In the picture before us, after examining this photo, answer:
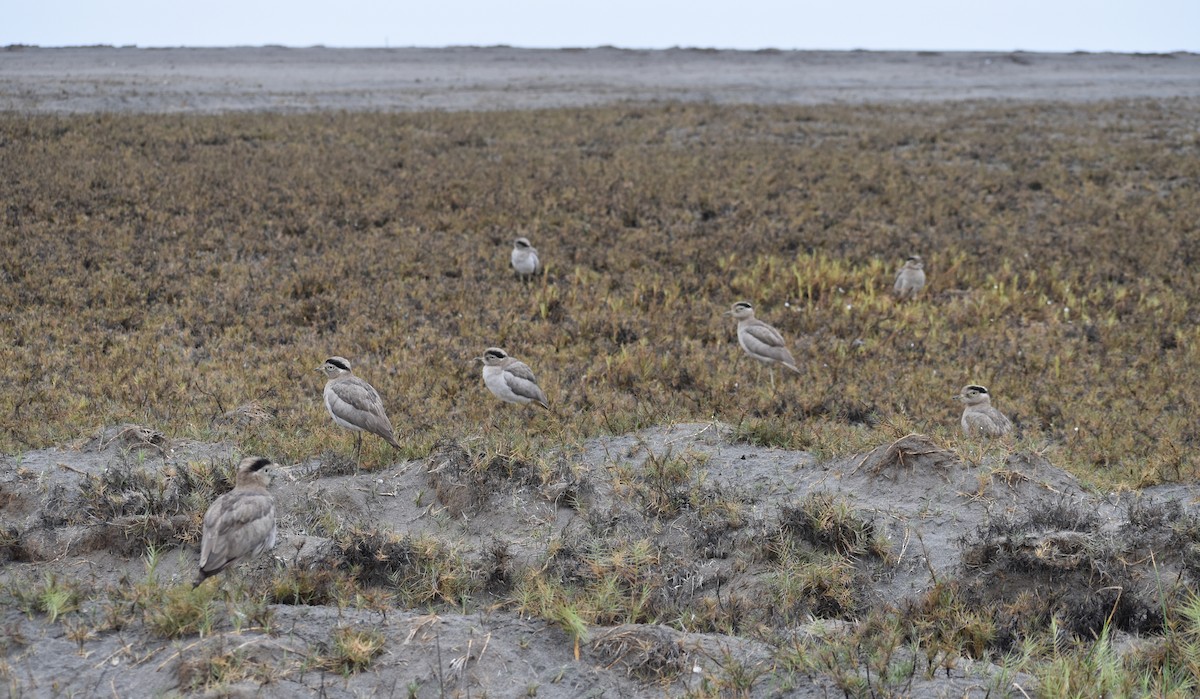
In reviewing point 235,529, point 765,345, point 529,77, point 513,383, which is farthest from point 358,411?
point 529,77

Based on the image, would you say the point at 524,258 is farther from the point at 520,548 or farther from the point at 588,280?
the point at 520,548

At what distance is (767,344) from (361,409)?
553cm

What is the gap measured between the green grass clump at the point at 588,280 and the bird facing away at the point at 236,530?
2.25 meters

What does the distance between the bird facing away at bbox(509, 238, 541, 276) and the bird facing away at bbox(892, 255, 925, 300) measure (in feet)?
20.4

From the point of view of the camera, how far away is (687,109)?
3612 cm

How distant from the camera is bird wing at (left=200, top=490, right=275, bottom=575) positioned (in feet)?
19.9

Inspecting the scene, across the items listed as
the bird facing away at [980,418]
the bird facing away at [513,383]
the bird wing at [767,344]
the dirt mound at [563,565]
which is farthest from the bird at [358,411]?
the bird facing away at [980,418]

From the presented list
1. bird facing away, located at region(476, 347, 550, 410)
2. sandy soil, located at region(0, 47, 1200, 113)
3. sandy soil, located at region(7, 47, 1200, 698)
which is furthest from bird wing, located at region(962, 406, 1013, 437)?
sandy soil, located at region(0, 47, 1200, 113)

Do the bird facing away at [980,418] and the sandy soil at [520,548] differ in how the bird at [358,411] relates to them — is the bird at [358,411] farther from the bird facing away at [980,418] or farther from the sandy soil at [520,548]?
the bird facing away at [980,418]

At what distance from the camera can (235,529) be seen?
621 cm

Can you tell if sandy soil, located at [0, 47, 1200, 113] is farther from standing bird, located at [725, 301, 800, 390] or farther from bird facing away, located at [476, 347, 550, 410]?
standing bird, located at [725, 301, 800, 390]

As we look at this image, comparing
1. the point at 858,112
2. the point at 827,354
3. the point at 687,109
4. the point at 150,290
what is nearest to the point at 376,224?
the point at 150,290

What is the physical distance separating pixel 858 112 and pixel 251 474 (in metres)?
33.9

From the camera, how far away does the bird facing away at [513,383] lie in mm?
10430
